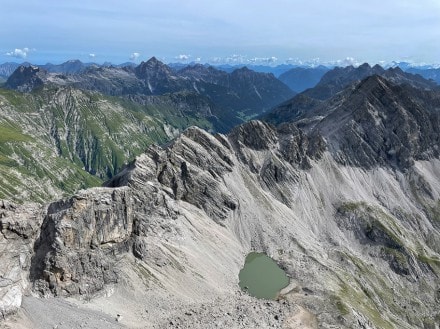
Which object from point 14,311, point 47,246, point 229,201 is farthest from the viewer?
point 229,201

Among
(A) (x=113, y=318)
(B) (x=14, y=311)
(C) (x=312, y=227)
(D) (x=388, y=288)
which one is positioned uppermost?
(B) (x=14, y=311)

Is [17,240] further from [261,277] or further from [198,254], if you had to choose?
[261,277]

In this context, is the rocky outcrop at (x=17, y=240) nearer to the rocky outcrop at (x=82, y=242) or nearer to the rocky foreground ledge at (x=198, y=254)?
the rocky foreground ledge at (x=198, y=254)

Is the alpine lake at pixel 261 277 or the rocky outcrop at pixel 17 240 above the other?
the rocky outcrop at pixel 17 240

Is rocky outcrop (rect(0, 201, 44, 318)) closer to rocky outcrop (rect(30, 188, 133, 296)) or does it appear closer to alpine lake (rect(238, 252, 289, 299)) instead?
rocky outcrop (rect(30, 188, 133, 296))

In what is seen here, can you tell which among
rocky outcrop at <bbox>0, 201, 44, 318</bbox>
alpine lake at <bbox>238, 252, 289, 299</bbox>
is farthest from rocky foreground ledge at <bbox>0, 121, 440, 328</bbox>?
alpine lake at <bbox>238, 252, 289, 299</bbox>

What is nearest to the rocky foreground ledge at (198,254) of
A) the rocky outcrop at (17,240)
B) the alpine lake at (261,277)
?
the rocky outcrop at (17,240)

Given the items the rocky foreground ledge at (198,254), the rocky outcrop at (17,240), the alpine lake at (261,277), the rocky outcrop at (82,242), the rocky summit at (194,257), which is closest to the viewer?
the rocky outcrop at (17,240)

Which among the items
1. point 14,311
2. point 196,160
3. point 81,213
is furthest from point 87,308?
point 196,160

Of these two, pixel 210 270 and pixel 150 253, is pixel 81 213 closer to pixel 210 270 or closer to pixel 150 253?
pixel 150 253
